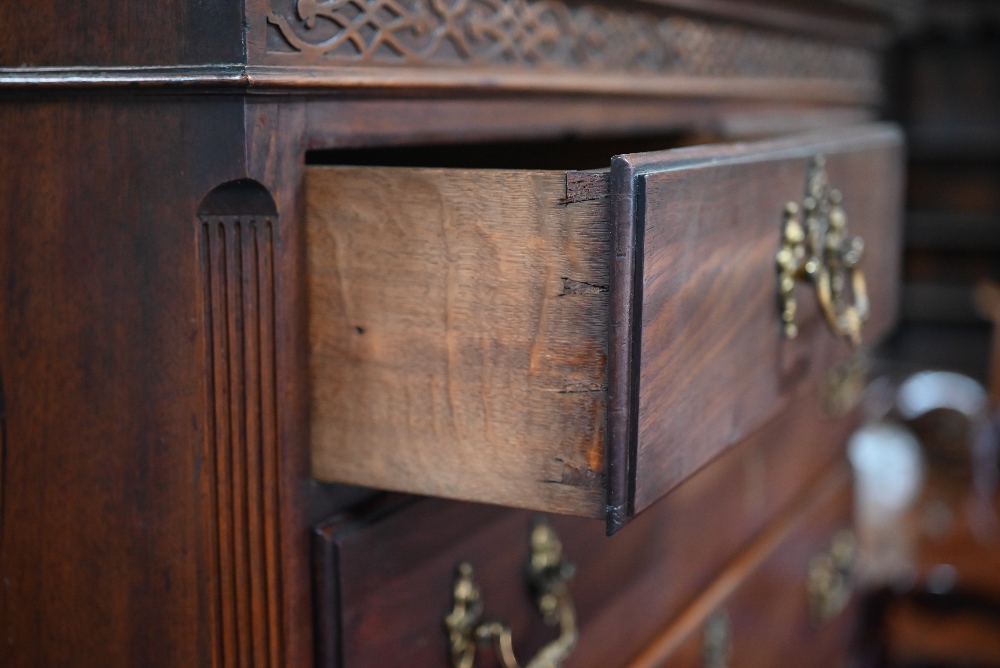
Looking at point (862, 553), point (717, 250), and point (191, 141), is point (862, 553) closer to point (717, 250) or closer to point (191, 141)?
point (717, 250)

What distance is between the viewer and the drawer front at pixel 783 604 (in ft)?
3.07

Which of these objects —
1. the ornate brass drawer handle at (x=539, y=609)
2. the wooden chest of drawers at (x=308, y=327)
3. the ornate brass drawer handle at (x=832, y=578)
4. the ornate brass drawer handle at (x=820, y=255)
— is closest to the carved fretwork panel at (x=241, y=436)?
the wooden chest of drawers at (x=308, y=327)

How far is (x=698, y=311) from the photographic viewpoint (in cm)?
53

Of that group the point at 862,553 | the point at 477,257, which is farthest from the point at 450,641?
the point at 862,553

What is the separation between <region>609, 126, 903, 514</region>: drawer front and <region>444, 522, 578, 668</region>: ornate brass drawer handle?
0.15 m

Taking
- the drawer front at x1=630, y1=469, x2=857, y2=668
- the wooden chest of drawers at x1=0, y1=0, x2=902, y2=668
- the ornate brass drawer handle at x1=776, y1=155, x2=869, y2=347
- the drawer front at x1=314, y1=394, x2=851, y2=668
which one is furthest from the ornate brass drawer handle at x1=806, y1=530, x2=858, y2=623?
the wooden chest of drawers at x1=0, y1=0, x2=902, y2=668

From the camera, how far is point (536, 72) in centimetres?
66

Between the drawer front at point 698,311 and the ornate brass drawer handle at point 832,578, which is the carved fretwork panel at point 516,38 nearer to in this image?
the drawer front at point 698,311

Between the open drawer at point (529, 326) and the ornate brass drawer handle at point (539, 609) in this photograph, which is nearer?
the open drawer at point (529, 326)

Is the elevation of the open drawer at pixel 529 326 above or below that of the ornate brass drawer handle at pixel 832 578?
above

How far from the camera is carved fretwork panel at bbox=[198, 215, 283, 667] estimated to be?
0.49 meters

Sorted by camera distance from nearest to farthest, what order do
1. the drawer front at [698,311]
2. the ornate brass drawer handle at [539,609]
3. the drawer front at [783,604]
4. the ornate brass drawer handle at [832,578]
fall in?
the drawer front at [698,311], the ornate brass drawer handle at [539,609], the drawer front at [783,604], the ornate brass drawer handle at [832,578]

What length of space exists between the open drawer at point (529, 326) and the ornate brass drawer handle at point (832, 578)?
725mm

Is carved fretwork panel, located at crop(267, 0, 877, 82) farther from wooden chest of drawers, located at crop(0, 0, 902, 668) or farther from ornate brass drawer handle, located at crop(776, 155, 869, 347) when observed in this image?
ornate brass drawer handle, located at crop(776, 155, 869, 347)
